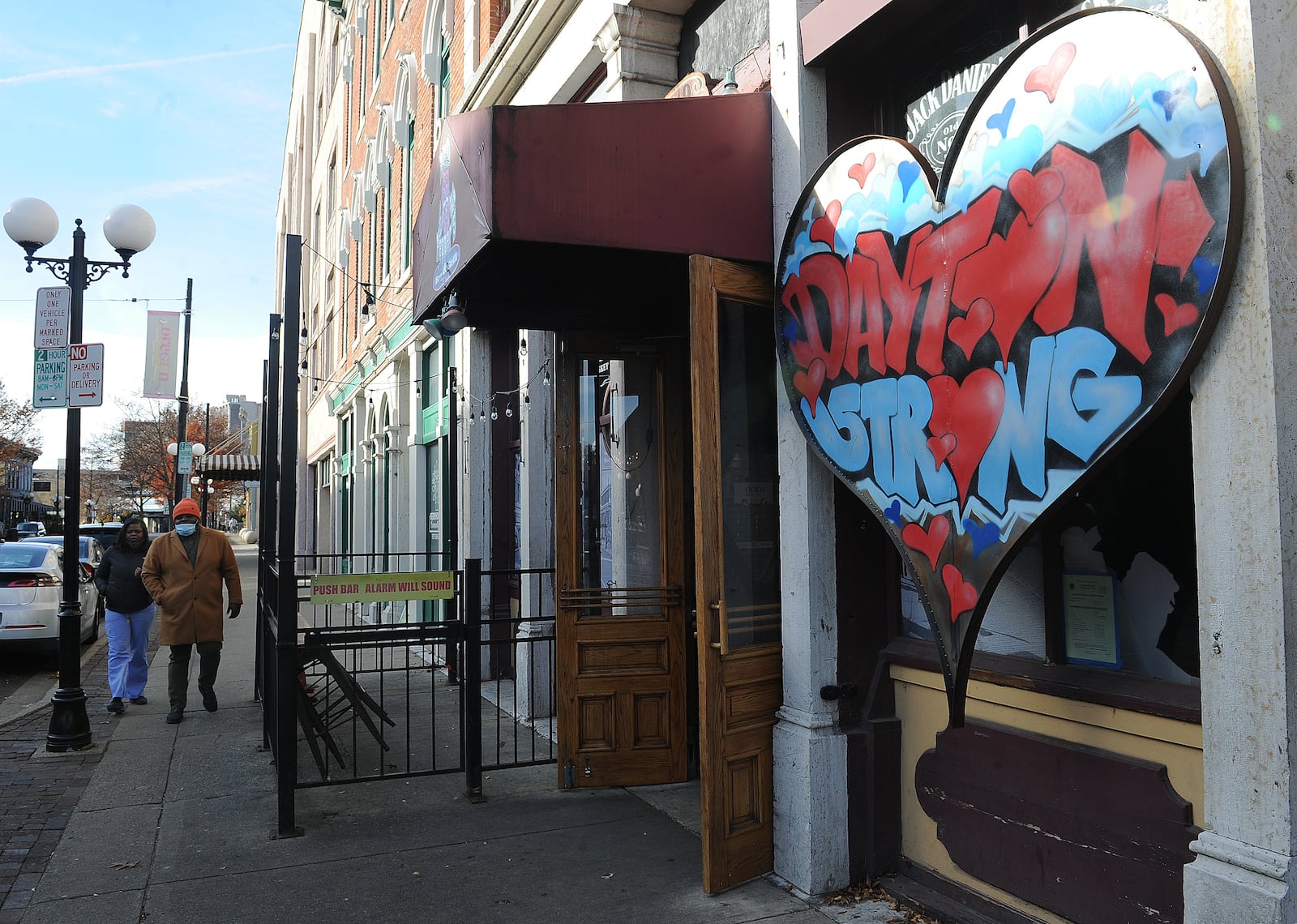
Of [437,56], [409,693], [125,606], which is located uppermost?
[437,56]

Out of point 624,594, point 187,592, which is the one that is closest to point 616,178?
point 624,594

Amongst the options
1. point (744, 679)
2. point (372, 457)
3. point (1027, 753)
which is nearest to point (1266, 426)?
point (1027, 753)

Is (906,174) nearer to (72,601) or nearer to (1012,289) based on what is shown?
(1012,289)

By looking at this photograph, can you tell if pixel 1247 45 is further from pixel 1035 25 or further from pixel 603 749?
pixel 603 749

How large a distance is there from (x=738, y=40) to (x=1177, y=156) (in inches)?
151

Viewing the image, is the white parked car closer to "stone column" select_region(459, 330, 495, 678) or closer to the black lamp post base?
the black lamp post base

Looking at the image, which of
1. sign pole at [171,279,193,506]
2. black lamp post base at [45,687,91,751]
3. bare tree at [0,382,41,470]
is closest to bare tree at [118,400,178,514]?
bare tree at [0,382,41,470]

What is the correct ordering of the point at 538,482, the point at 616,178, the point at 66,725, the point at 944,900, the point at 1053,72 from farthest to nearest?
1. the point at 538,482
2. the point at 66,725
3. the point at 616,178
4. the point at 944,900
5. the point at 1053,72

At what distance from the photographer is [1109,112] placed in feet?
10.0

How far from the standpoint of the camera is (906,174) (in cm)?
399

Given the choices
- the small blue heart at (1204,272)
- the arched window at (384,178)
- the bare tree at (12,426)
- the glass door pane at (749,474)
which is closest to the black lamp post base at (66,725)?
the glass door pane at (749,474)

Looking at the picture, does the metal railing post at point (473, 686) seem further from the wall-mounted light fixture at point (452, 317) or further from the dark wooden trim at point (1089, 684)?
the dark wooden trim at point (1089, 684)

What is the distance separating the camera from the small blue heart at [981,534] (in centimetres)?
351

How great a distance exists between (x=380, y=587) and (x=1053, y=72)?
15.1 feet
